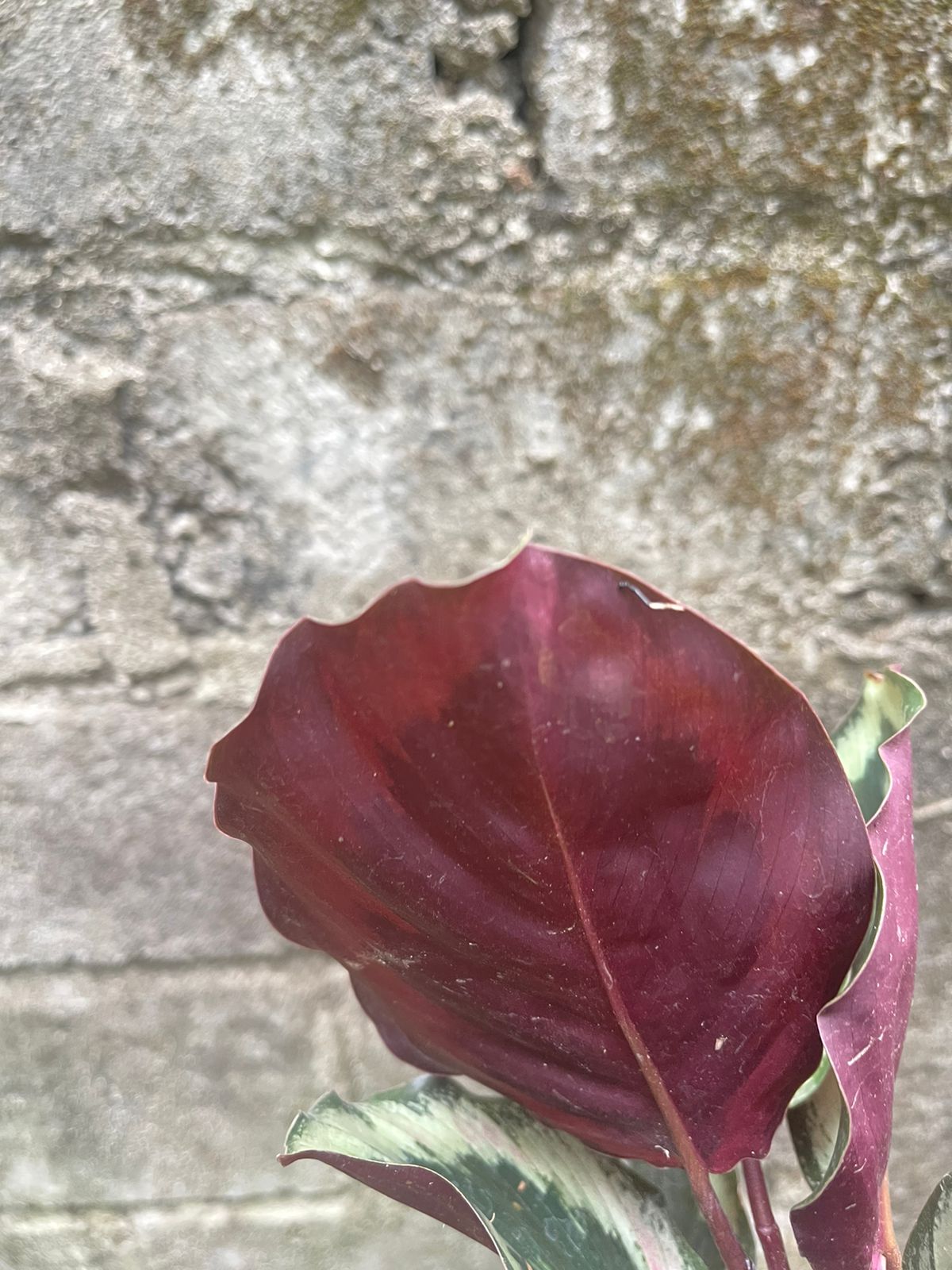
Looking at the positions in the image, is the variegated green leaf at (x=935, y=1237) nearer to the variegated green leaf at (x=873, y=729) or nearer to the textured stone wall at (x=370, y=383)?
the variegated green leaf at (x=873, y=729)

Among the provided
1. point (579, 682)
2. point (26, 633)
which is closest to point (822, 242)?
point (579, 682)

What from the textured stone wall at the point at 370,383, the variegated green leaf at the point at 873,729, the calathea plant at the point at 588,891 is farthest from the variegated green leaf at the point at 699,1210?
the textured stone wall at the point at 370,383

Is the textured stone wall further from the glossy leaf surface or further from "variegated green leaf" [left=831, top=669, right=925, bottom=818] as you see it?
the glossy leaf surface

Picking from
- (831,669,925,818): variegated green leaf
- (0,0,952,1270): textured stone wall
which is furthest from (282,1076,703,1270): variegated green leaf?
(0,0,952,1270): textured stone wall

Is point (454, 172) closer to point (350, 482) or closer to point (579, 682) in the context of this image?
point (350, 482)

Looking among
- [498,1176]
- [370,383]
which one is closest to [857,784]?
[498,1176]
